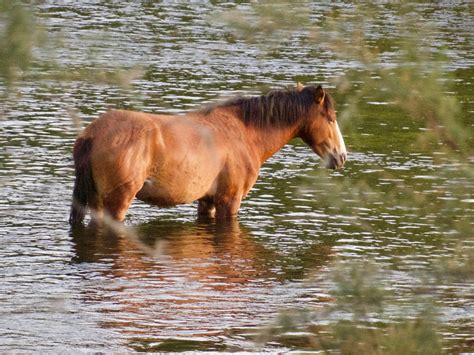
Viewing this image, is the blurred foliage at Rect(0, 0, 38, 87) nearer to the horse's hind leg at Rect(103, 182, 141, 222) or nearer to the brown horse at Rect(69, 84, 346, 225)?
the brown horse at Rect(69, 84, 346, 225)

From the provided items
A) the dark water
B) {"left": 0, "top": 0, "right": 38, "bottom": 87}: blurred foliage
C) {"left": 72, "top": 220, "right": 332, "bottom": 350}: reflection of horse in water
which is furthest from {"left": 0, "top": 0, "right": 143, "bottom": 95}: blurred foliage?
{"left": 72, "top": 220, "right": 332, "bottom": 350}: reflection of horse in water

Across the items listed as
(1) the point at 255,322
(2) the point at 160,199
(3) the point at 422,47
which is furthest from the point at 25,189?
(3) the point at 422,47

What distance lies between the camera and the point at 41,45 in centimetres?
424

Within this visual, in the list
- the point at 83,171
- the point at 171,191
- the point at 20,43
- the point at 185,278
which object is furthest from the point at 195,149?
the point at 20,43

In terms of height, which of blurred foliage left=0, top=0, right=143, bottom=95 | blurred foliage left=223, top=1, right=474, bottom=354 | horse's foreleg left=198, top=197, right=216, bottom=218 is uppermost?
blurred foliage left=0, top=0, right=143, bottom=95

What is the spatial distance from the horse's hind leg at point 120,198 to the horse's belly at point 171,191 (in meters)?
0.24

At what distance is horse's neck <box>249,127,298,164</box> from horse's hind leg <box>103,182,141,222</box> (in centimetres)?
155

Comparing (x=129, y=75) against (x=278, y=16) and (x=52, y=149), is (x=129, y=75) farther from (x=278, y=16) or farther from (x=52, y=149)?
(x=52, y=149)

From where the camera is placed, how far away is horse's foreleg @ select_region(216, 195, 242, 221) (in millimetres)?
10875

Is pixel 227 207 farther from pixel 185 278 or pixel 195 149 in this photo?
pixel 185 278

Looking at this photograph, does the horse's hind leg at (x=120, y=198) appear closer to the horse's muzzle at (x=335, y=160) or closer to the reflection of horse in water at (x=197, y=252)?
the reflection of horse in water at (x=197, y=252)

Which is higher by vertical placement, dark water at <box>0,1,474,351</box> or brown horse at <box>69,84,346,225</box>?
brown horse at <box>69,84,346,225</box>

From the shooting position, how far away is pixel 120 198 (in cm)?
998

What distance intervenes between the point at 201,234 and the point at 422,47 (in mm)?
5627
